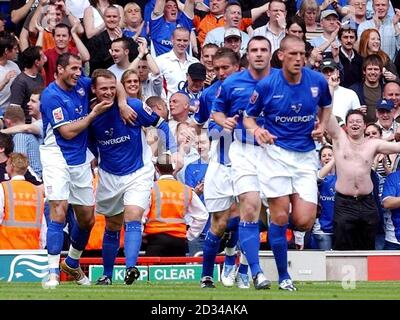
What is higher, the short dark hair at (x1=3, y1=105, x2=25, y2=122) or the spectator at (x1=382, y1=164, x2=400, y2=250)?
the short dark hair at (x1=3, y1=105, x2=25, y2=122)

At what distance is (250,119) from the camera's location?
14.8 metres

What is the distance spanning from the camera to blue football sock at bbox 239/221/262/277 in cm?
1480

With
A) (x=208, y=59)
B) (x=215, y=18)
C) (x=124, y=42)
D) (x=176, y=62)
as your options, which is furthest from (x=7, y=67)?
(x=215, y=18)

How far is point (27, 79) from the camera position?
20969 millimetres

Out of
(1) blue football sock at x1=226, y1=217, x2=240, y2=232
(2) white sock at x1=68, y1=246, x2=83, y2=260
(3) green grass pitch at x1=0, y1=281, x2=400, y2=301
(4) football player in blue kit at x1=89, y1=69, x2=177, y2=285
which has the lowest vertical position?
(3) green grass pitch at x1=0, y1=281, x2=400, y2=301

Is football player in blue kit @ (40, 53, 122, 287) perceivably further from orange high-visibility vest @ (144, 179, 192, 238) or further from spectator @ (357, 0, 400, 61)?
spectator @ (357, 0, 400, 61)

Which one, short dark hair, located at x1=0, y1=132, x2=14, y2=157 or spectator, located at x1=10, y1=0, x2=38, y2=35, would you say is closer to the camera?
short dark hair, located at x1=0, y1=132, x2=14, y2=157

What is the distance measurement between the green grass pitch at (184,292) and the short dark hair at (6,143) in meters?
2.69

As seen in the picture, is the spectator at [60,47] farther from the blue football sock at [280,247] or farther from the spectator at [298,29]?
the blue football sock at [280,247]

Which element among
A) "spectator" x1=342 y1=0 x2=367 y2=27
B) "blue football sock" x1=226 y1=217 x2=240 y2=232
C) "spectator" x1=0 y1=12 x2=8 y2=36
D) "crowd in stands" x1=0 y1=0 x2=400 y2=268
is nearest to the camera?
"blue football sock" x1=226 y1=217 x2=240 y2=232

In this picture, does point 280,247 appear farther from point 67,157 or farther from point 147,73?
point 147,73

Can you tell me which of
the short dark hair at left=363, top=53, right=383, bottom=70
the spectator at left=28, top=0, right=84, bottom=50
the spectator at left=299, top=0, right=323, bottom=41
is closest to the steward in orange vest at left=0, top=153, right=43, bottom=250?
the spectator at left=28, top=0, right=84, bottom=50

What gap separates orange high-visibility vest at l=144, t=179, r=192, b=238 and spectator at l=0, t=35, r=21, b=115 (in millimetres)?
4199

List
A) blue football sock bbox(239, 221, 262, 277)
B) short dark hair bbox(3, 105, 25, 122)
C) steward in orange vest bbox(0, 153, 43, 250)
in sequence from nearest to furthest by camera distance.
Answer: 1. blue football sock bbox(239, 221, 262, 277)
2. steward in orange vest bbox(0, 153, 43, 250)
3. short dark hair bbox(3, 105, 25, 122)
